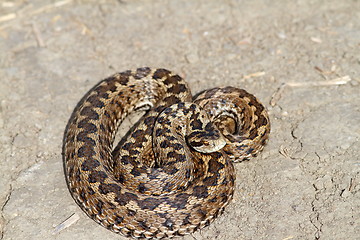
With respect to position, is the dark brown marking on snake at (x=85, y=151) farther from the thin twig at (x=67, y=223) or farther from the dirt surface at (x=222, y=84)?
the thin twig at (x=67, y=223)

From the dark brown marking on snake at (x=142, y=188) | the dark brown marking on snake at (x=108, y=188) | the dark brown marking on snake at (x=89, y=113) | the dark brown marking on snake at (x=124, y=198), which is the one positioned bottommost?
the dark brown marking on snake at (x=142, y=188)

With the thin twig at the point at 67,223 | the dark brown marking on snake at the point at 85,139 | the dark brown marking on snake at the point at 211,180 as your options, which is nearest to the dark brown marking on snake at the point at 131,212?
the thin twig at the point at 67,223

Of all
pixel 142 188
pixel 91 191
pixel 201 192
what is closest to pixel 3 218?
pixel 91 191

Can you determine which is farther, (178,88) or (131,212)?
(178,88)

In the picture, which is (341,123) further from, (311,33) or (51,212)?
(51,212)

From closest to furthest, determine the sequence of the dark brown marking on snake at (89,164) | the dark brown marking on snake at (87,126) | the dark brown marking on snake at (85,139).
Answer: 1. the dark brown marking on snake at (89,164)
2. the dark brown marking on snake at (85,139)
3. the dark brown marking on snake at (87,126)

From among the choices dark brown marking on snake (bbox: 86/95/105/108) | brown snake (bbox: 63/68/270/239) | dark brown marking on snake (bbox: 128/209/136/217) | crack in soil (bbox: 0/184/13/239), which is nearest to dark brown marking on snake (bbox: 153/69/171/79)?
brown snake (bbox: 63/68/270/239)

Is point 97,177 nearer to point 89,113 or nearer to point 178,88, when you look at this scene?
point 89,113
